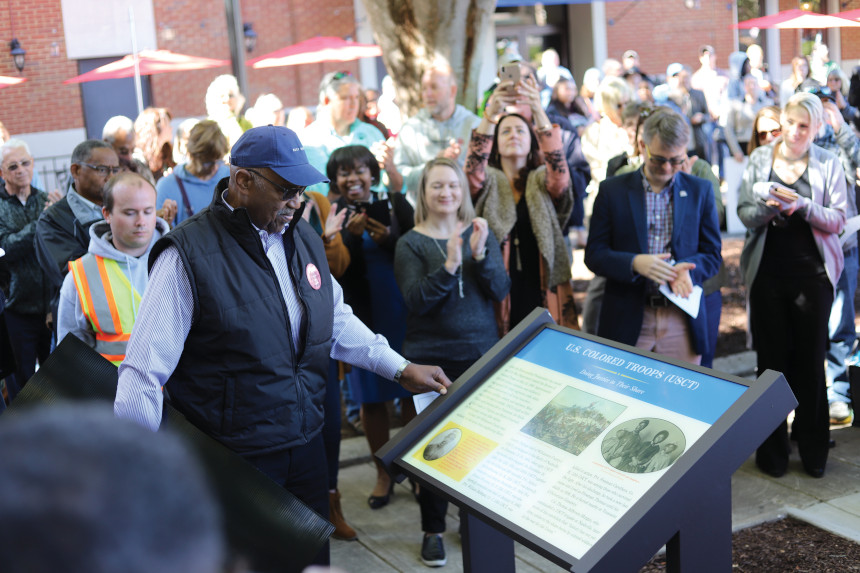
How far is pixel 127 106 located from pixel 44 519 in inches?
766

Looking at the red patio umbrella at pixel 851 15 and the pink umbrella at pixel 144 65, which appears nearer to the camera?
the red patio umbrella at pixel 851 15

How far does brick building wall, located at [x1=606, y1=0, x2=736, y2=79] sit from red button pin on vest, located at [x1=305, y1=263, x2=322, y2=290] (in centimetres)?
2118

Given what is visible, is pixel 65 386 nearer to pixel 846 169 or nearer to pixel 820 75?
pixel 846 169

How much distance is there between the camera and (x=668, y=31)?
23.9 m

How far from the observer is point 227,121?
776cm

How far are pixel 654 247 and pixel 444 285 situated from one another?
4.09 feet

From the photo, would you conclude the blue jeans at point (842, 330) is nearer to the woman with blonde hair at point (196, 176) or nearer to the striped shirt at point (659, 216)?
the striped shirt at point (659, 216)

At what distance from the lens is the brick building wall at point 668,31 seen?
23391 millimetres

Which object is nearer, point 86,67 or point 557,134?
point 557,134

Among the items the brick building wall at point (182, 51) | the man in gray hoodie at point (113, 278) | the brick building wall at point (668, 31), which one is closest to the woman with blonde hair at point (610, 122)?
the man in gray hoodie at point (113, 278)

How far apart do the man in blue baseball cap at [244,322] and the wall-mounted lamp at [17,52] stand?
16.2 meters

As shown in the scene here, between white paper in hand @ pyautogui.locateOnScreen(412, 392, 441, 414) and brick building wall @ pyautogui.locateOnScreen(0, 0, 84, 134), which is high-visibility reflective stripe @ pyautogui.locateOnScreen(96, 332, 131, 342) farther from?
brick building wall @ pyautogui.locateOnScreen(0, 0, 84, 134)

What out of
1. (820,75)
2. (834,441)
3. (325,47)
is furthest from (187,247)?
(325,47)

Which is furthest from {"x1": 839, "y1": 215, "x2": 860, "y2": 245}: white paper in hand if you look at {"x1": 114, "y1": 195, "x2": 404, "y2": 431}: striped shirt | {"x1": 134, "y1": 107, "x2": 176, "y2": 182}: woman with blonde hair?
{"x1": 134, "y1": 107, "x2": 176, "y2": 182}: woman with blonde hair
